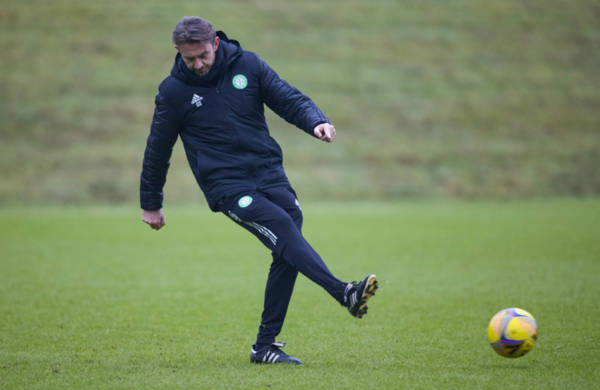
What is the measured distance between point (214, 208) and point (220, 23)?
36.8 m

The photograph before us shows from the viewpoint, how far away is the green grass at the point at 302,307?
5449 mm

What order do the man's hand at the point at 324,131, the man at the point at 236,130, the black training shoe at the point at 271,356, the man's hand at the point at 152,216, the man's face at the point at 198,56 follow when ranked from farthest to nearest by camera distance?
the man's hand at the point at 152,216, the black training shoe at the point at 271,356, the man at the point at 236,130, the man's face at the point at 198,56, the man's hand at the point at 324,131

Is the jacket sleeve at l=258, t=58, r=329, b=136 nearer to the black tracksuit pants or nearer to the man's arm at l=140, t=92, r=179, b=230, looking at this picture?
the black tracksuit pants

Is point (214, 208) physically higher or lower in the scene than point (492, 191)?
lower

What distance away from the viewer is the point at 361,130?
114 ft

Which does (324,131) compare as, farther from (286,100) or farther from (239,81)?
(239,81)

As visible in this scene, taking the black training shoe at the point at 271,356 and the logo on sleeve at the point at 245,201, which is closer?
the logo on sleeve at the point at 245,201

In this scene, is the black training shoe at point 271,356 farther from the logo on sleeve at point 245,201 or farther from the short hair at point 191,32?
the short hair at point 191,32

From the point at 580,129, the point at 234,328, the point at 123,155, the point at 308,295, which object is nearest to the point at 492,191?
the point at 580,129

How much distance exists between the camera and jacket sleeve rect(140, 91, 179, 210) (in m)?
5.60

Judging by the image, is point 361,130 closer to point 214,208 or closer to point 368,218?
point 368,218

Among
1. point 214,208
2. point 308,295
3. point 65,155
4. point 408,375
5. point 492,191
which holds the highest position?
point 492,191

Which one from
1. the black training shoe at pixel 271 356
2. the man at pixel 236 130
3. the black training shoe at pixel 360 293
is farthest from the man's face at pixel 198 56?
the black training shoe at pixel 271 356

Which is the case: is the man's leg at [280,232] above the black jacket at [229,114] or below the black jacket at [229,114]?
below
